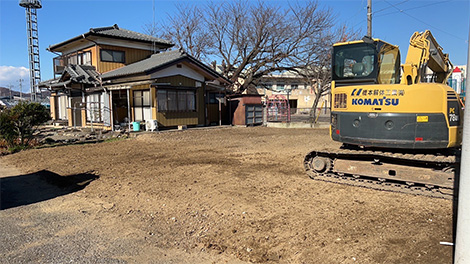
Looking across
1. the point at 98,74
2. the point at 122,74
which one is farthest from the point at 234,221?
the point at 98,74

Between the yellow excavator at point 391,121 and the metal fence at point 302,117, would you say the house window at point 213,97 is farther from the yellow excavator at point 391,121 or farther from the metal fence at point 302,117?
the yellow excavator at point 391,121

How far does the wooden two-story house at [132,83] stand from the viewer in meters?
18.3

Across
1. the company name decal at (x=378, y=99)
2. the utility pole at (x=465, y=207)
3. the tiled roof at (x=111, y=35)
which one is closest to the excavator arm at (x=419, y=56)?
the company name decal at (x=378, y=99)

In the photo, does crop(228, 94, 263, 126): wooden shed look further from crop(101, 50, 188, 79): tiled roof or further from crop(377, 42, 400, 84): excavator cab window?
crop(377, 42, 400, 84): excavator cab window

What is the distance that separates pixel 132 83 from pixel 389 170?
14679mm

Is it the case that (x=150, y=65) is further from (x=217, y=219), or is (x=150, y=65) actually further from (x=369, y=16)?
(x=217, y=219)

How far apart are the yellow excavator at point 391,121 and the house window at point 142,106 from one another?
43.6 feet

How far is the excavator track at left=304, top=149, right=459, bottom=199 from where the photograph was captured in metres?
5.84

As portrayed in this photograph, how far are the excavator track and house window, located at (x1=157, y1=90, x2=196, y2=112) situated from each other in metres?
12.5

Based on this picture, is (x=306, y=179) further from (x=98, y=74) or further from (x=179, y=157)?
(x=98, y=74)

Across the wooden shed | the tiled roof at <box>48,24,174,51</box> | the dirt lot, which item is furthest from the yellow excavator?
the tiled roof at <box>48,24,174,51</box>

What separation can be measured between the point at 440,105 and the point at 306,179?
296 centimetres

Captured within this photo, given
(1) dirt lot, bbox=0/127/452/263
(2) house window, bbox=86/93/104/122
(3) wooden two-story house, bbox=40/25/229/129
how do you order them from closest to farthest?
1. (1) dirt lot, bbox=0/127/452/263
2. (3) wooden two-story house, bbox=40/25/229/129
3. (2) house window, bbox=86/93/104/122

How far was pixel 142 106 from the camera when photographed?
19141 millimetres
